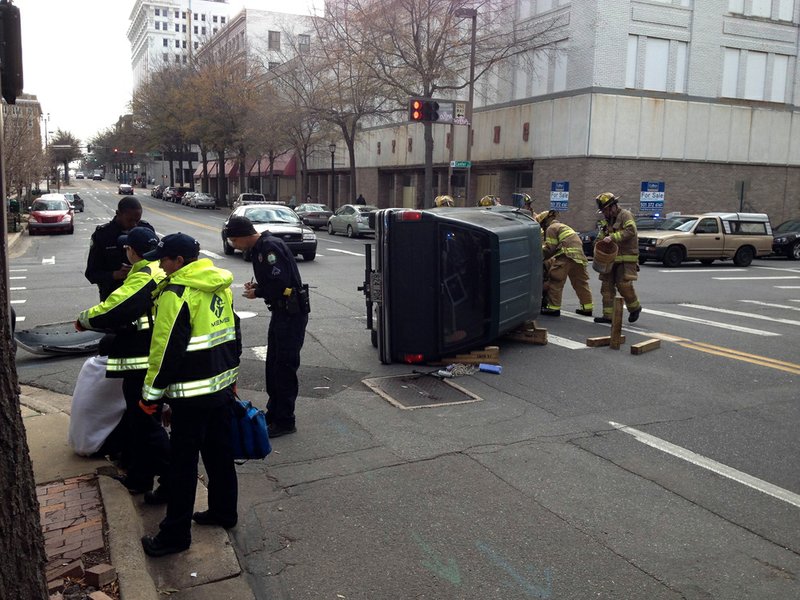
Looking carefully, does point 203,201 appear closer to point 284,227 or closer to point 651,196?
point 651,196

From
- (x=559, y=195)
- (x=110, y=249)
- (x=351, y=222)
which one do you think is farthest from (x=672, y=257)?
(x=110, y=249)

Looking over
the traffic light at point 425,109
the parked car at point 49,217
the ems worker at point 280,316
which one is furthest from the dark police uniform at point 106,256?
the parked car at point 49,217

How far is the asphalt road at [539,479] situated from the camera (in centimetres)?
404

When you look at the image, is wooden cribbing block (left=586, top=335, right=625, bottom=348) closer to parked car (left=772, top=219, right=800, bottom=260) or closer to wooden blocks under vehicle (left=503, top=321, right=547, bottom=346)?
wooden blocks under vehicle (left=503, top=321, right=547, bottom=346)

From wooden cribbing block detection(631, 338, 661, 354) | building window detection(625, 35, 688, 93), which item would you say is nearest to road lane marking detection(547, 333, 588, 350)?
wooden cribbing block detection(631, 338, 661, 354)

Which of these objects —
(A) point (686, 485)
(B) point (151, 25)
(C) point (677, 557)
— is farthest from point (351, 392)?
(B) point (151, 25)

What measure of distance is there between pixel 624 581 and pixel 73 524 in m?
3.16

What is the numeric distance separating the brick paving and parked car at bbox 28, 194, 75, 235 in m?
28.1

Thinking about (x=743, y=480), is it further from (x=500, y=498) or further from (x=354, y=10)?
(x=354, y=10)

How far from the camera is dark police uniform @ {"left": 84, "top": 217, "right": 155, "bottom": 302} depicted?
268 inches

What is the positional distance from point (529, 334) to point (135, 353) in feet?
21.0

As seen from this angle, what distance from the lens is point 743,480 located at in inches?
213

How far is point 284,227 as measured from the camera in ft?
66.0

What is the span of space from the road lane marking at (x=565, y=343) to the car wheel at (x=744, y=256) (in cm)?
1499
